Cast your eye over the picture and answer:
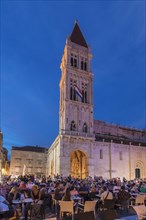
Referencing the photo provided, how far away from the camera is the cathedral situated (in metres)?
32.2

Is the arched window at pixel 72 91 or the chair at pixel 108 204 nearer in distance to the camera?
the chair at pixel 108 204

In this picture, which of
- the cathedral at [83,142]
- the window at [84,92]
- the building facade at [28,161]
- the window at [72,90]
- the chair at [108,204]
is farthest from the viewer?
the building facade at [28,161]

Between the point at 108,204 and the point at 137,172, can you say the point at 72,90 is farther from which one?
the point at 108,204

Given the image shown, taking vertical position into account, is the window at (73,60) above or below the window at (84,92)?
above

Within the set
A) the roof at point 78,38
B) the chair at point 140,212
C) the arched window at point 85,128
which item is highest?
the roof at point 78,38

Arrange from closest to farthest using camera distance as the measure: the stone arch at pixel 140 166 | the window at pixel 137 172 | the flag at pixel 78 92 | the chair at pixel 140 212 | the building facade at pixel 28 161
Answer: the chair at pixel 140 212 < the flag at pixel 78 92 < the window at pixel 137 172 < the stone arch at pixel 140 166 < the building facade at pixel 28 161

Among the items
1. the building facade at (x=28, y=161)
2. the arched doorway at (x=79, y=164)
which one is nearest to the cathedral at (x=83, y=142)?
the arched doorway at (x=79, y=164)

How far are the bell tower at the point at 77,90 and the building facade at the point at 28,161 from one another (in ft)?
79.0

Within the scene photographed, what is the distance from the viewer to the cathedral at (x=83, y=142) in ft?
106

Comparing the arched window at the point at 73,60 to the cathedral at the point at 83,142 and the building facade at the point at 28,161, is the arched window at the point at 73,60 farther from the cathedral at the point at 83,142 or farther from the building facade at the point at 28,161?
the building facade at the point at 28,161

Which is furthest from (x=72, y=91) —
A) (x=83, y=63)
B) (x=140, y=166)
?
(x=140, y=166)

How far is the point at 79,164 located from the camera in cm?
3516

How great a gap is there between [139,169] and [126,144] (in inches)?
215

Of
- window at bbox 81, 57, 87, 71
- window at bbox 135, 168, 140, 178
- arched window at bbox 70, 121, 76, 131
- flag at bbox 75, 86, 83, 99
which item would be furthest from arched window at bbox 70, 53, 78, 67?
window at bbox 135, 168, 140, 178
